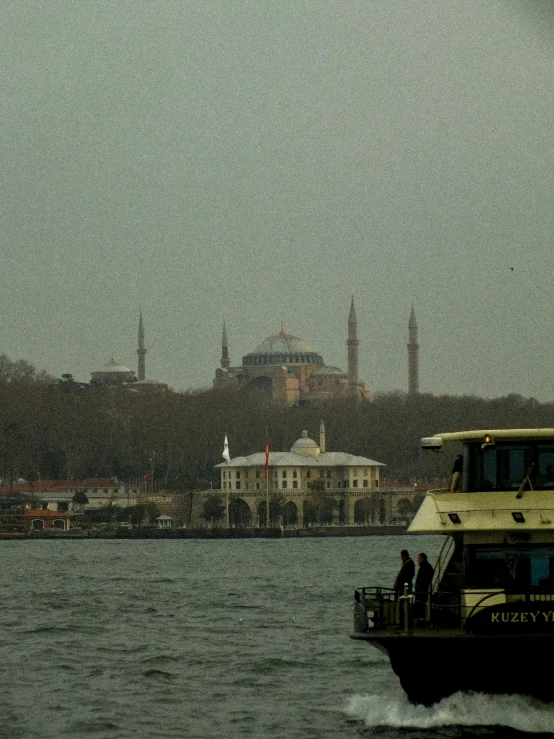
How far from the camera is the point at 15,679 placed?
28047 mm

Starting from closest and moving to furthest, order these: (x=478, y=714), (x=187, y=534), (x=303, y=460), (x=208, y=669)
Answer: (x=478, y=714) → (x=208, y=669) → (x=187, y=534) → (x=303, y=460)

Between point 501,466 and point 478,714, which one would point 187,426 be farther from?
point 478,714

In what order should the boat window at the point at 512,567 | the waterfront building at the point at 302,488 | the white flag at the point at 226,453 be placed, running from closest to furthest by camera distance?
the boat window at the point at 512,567, the white flag at the point at 226,453, the waterfront building at the point at 302,488

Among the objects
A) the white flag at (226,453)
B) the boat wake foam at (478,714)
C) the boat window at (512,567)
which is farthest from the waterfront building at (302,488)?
the boat window at (512,567)

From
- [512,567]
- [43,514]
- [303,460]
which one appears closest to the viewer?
[512,567]

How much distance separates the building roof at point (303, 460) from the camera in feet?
460

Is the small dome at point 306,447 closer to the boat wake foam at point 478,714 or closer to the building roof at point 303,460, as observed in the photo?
the building roof at point 303,460

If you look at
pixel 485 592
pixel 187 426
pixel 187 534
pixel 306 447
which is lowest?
pixel 485 592

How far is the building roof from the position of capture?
140m

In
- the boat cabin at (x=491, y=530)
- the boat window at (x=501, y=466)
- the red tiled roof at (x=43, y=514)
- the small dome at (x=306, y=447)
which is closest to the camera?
the boat cabin at (x=491, y=530)

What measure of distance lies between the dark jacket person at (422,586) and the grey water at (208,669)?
1019 mm

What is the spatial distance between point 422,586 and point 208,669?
6.63 m

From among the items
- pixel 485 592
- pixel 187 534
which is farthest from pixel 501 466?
pixel 187 534

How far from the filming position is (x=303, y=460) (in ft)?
470
